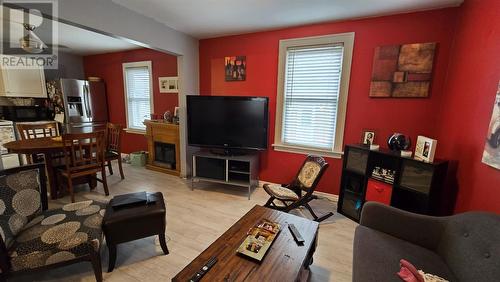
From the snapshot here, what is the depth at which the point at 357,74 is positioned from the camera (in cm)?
269

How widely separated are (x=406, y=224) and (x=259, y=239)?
114 cm

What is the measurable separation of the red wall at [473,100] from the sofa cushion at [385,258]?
0.57m

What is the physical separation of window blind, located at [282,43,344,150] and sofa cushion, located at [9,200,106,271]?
8.59ft

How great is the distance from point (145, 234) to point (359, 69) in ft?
10.0

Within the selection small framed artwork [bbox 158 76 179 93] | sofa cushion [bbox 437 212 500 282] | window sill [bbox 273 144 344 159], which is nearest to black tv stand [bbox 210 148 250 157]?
window sill [bbox 273 144 344 159]

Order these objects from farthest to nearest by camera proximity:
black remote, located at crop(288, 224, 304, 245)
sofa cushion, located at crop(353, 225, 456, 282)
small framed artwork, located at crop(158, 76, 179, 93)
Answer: small framed artwork, located at crop(158, 76, 179, 93) → black remote, located at crop(288, 224, 304, 245) → sofa cushion, located at crop(353, 225, 456, 282)

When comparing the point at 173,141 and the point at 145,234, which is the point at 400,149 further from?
the point at 173,141

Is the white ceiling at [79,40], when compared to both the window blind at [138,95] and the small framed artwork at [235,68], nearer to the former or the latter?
the window blind at [138,95]

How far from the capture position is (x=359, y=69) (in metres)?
2.67

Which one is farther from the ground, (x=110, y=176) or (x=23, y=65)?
(x=23, y=65)

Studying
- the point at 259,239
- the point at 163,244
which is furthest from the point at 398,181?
the point at 163,244

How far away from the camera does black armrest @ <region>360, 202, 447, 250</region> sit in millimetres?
1475

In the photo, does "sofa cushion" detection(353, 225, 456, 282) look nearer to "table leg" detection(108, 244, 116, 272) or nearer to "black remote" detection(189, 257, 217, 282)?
"black remote" detection(189, 257, 217, 282)

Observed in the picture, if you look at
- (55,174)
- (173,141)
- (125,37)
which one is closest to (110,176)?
(55,174)
